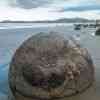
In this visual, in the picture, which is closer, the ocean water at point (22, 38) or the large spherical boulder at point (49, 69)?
the large spherical boulder at point (49, 69)

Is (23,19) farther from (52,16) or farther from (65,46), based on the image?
(65,46)

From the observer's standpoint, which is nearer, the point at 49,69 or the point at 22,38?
the point at 49,69

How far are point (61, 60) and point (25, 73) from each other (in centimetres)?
13

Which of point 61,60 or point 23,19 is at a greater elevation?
point 23,19


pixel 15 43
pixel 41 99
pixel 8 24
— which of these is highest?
pixel 8 24

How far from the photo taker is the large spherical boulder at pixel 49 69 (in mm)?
969

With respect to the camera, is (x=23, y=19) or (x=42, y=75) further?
(x=23, y=19)

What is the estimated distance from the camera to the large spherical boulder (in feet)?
3.18

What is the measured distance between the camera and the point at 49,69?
3.17 ft

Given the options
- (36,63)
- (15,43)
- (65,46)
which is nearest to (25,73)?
(36,63)

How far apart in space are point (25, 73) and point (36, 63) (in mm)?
53

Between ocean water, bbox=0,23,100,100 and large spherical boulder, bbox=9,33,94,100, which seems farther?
ocean water, bbox=0,23,100,100

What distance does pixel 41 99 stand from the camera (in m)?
0.99

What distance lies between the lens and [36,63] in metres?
0.98
